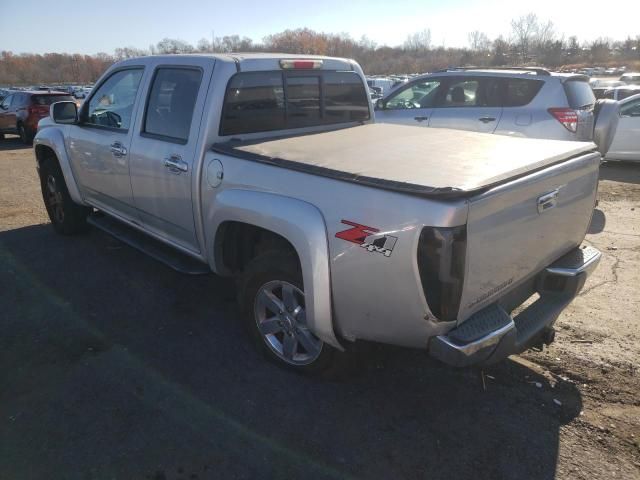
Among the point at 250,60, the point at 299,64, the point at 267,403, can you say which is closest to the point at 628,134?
the point at 299,64

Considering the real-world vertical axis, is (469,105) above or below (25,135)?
above

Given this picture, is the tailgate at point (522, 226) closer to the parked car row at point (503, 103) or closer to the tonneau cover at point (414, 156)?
the tonneau cover at point (414, 156)

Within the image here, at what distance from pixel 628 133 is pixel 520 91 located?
415cm

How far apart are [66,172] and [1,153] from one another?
10.6 meters

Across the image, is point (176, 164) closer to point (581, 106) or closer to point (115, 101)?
point (115, 101)

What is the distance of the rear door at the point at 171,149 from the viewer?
3434 mm

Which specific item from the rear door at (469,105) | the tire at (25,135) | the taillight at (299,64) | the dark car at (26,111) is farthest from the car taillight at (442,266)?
the tire at (25,135)

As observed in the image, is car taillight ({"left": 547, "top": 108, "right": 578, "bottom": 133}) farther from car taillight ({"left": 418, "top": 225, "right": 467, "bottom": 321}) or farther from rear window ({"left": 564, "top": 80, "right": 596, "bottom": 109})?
car taillight ({"left": 418, "top": 225, "right": 467, "bottom": 321})

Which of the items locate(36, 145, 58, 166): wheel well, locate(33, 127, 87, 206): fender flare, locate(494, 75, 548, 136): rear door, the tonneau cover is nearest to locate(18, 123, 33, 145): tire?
locate(36, 145, 58, 166): wheel well

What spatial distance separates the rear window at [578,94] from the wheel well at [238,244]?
5.37 metres

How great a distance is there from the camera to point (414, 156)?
2.93 meters

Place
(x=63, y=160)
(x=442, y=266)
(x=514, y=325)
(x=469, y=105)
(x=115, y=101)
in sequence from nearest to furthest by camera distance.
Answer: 1. (x=442, y=266)
2. (x=514, y=325)
3. (x=115, y=101)
4. (x=63, y=160)
5. (x=469, y=105)

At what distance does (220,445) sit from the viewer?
2578 mm

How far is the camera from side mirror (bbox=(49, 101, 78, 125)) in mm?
4809
